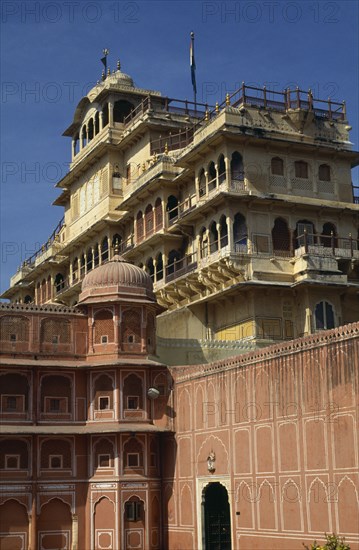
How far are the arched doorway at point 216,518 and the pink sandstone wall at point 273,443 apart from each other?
0.90 ft

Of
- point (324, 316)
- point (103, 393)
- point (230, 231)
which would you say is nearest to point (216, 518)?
point (103, 393)

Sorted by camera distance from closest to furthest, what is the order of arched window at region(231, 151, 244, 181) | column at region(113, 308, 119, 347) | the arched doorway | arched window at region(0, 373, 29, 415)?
the arched doorway
arched window at region(0, 373, 29, 415)
column at region(113, 308, 119, 347)
arched window at region(231, 151, 244, 181)

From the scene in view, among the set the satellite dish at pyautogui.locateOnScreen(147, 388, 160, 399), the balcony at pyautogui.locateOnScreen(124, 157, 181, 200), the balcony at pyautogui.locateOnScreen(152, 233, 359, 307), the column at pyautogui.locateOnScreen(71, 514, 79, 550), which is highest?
the balcony at pyautogui.locateOnScreen(124, 157, 181, 200)

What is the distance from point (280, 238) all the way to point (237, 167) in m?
3.87

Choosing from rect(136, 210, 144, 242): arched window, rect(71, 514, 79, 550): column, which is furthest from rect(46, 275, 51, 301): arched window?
rect(71, 514, 79, 550): column

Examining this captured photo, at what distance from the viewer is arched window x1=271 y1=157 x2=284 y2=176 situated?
41250mm

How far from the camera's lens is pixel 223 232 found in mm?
40344

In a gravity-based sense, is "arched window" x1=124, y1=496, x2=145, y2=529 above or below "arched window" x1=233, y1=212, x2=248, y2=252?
below

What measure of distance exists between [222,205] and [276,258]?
3.50 meters

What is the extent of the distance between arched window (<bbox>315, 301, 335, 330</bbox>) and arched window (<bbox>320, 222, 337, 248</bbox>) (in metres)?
3.53

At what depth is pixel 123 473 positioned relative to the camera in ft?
108

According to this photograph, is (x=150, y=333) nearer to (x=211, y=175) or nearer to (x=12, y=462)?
(x=12, y=462)

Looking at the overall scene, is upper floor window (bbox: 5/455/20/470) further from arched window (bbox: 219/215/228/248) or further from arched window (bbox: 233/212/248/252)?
arched window (bbox: 219/215/228/248)

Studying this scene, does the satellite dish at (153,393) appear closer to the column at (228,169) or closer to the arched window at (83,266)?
the column at (228,169)
